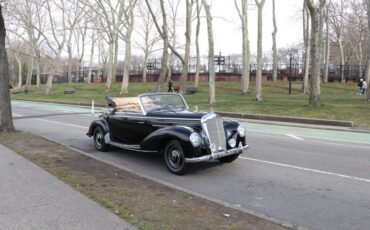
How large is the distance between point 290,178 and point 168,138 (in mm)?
2453

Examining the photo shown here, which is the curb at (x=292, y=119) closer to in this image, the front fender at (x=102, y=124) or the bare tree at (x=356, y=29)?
Result: the front fender at (x=102, y=124)

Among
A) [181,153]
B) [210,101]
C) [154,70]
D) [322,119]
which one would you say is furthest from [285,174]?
[154,70]

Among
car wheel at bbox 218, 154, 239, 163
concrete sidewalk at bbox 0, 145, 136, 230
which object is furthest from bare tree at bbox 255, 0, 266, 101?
concrete sidewalk at bbox 0, 145, 136, 230

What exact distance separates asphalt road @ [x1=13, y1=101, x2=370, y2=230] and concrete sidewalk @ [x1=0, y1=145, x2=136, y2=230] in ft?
6.64

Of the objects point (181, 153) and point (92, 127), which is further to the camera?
point (92, 127)

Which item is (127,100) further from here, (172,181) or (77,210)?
(77,210)

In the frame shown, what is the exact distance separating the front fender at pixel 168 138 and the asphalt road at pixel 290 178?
1.62 feet

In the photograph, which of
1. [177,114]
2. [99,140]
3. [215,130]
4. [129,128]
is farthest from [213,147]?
[99,140]

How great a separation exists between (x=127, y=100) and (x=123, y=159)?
5.08 ft

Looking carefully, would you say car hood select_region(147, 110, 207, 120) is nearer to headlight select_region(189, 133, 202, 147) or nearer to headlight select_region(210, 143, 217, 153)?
headlight select_region(189, 133, 202, 147)

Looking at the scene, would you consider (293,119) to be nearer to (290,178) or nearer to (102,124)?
(102,124)

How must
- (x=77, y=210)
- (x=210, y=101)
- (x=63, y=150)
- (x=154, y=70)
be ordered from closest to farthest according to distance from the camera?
(x=77, y=210) < (x=63, y=150) < (x=210, y=101) < (x=154, y=70)

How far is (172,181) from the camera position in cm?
786

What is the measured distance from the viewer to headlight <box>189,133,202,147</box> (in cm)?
790
